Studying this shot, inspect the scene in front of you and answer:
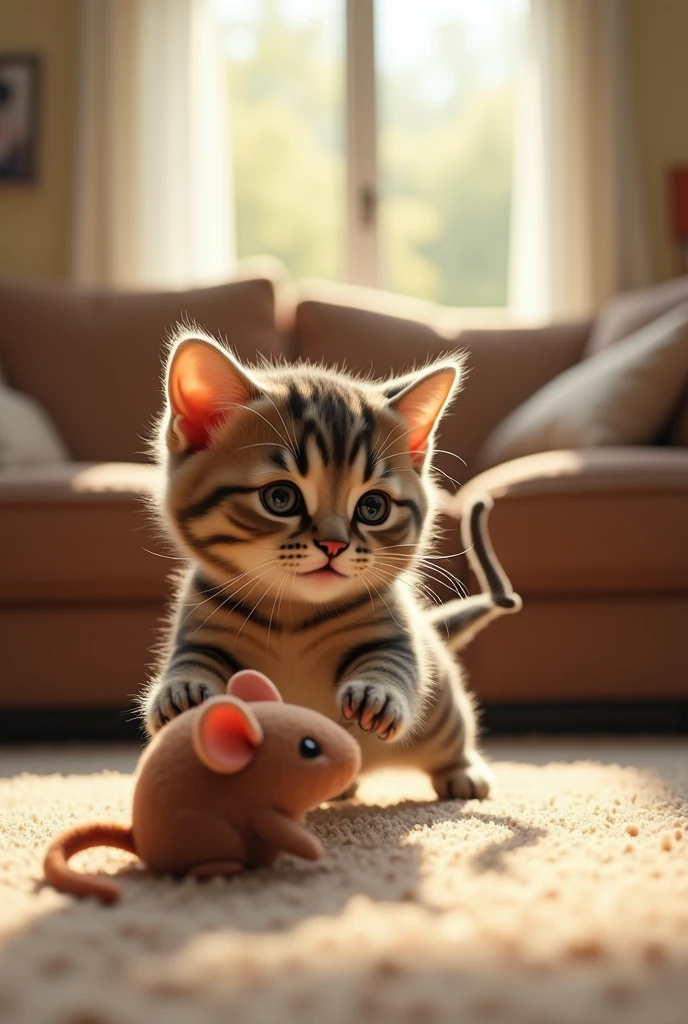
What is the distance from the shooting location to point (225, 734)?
34.4 inches

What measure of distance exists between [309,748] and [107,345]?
239cm

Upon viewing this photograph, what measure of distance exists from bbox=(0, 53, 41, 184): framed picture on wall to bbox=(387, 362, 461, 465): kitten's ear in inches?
141

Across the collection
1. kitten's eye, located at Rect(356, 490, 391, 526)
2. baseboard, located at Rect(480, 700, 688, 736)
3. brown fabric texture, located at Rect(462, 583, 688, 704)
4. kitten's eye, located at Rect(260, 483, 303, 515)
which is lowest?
baseboard, located at Rect(480, 700, 688, 736)

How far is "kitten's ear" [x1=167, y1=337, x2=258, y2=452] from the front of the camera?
3.77 ft

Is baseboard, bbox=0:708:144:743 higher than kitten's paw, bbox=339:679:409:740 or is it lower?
lower

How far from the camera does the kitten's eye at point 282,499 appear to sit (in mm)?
1118

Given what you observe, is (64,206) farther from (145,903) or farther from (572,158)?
(145,903)

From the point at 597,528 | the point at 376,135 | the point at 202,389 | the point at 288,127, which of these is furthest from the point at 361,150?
the point at 202,389

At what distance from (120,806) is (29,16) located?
4057 millimetres

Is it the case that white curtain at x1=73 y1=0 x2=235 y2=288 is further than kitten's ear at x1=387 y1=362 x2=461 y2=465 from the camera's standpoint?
Yes

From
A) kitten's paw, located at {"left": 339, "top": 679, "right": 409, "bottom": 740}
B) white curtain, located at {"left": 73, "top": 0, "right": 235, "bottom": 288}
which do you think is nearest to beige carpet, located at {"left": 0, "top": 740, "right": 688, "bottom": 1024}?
kitten's paw, located at {"left": 339, "top": 679, "right": 409, "bottom": 740}

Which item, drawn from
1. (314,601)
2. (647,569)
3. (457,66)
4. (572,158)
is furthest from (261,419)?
(457,66)

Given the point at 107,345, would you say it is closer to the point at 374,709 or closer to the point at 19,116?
the point at 19,116

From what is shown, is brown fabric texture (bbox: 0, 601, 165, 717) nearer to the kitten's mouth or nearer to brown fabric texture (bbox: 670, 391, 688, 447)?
the kitten's mouth
